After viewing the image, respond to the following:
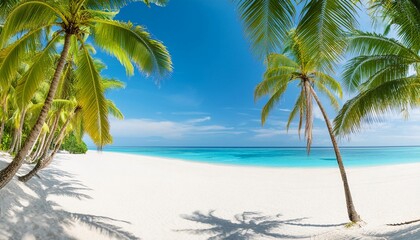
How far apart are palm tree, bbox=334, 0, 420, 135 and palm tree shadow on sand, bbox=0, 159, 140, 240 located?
6.74m

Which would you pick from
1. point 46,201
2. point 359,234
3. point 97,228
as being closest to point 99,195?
point 46,201

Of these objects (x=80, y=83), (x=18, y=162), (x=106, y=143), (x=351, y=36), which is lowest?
(x=18, y=162)

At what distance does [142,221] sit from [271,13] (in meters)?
7.88

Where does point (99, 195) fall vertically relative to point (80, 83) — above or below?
below

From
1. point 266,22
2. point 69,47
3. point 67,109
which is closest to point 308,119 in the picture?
point 266,22

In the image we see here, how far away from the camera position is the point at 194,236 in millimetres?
8414

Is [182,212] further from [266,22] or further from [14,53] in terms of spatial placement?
[266,22]

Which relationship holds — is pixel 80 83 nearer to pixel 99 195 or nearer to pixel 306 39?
pixel 306 39

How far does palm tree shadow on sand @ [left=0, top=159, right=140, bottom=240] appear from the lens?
255 inches

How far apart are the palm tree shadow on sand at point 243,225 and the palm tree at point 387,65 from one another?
13.2 ft

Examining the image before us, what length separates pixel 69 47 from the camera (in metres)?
6.55

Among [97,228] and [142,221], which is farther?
[142,221]

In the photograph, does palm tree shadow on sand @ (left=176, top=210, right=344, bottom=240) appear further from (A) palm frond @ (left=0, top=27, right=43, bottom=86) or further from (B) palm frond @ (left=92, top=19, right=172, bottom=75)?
(A) palm frond @ (left=0, top=27, right=43, bottom=86)

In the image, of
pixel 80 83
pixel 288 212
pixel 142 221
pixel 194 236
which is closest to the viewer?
pixel 80 83
